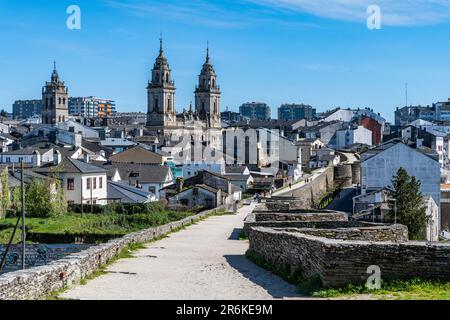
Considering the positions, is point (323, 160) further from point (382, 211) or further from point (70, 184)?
point (382, 211)

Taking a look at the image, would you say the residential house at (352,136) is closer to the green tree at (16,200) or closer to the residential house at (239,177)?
the residential house at (239,177)

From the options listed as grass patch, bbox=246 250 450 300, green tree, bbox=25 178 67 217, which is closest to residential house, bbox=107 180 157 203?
green tree, bbox=25 178 67 217

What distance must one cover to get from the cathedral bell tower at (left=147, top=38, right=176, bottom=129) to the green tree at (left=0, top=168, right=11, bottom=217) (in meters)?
104

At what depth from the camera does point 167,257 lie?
2008 centimetres

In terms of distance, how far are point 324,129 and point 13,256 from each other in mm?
119321

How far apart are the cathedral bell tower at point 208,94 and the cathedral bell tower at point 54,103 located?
90.3 ft

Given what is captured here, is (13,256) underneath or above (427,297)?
underneath

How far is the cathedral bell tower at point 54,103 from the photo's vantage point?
145875 mm

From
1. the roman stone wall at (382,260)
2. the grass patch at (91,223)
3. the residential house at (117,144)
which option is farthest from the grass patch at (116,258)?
the residential house at (117,144)

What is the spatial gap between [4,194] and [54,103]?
107m

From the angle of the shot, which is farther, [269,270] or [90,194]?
[90,194]

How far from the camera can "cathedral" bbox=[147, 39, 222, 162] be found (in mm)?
146250
